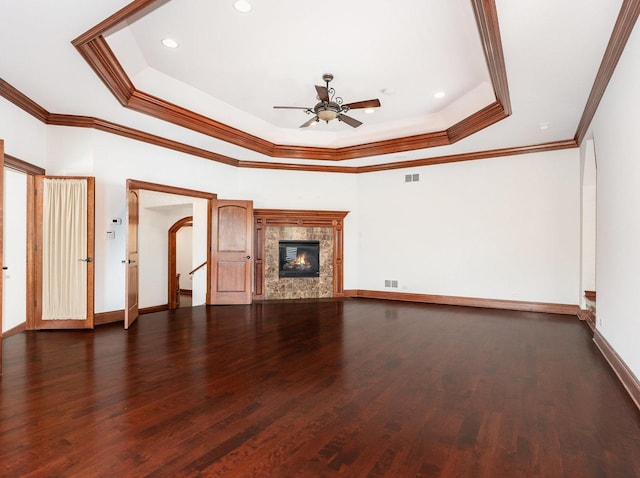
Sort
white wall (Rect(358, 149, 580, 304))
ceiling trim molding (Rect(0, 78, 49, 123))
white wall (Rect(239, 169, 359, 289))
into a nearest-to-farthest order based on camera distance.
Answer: ceiling trim molding (Rect(0, 78, 49, 123)), white wall (Rect(358, 149, 580, 304)), white wall (Rect(239, 169, 359, 289))

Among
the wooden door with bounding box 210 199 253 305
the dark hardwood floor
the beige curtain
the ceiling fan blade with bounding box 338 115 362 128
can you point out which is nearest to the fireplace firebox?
the wooden door with bounding box 210 199 253 305

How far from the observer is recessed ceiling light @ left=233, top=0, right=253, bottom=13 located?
312 cm

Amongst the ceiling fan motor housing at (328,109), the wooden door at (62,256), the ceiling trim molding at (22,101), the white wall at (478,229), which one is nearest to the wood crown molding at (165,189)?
the wooden door at (62,256)

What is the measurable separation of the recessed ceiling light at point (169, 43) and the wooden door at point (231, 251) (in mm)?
3296

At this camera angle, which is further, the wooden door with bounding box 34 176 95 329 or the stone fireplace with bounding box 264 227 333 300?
the stone fireplace with bounding box 264 227 333 300

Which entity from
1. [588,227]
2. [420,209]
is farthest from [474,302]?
[588,227]

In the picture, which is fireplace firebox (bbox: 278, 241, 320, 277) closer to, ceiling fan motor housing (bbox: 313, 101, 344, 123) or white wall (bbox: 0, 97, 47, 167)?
ceiling fan motor housing (bbox: 313, 101, 344, 123)

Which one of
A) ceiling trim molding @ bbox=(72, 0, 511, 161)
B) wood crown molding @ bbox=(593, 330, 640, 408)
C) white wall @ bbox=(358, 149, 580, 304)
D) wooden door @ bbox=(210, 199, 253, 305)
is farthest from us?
wooden door @ bbox=(210, 199, 253, 305)

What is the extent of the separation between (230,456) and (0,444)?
1.40 metres

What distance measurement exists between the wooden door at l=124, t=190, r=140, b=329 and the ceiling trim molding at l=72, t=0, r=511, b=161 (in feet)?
4.55

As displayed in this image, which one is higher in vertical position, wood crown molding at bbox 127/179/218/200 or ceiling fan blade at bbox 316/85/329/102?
ceiling fan blade at bbox 316/85/329/102

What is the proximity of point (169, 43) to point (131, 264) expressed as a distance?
3.14m

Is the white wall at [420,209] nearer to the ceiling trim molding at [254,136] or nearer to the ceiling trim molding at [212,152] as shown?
the ceiling trim molding at [212,152]

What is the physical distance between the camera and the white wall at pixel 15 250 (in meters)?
4.76
